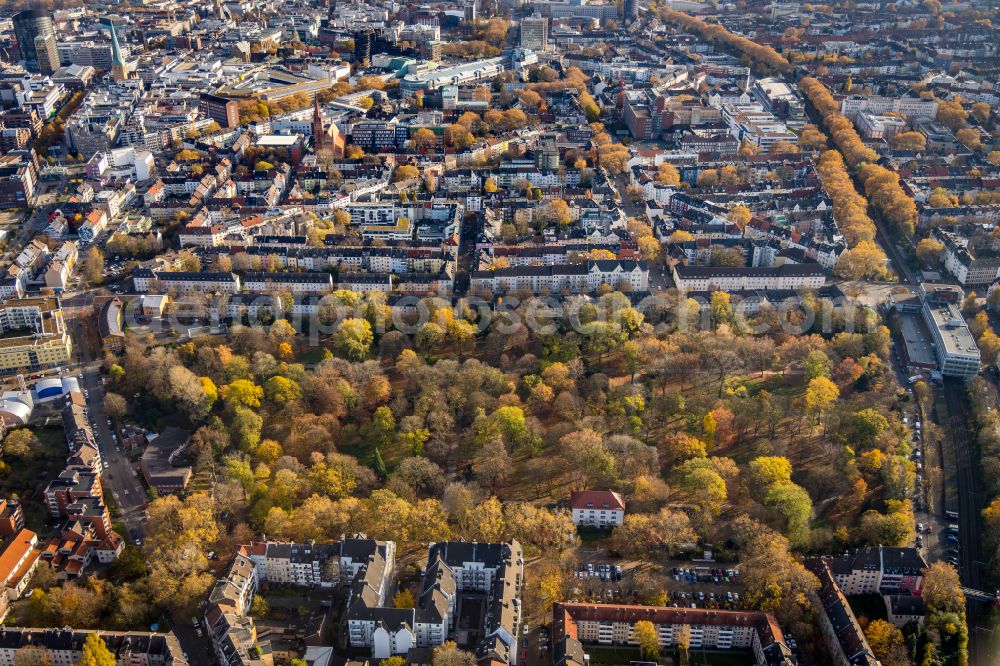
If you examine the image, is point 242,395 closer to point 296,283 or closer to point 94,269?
point 296,283

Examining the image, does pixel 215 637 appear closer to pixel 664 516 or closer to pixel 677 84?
pixel 664 516

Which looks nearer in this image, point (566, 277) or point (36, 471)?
point (36, 471)

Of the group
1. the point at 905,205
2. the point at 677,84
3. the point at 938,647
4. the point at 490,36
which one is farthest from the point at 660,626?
the point at 490,36

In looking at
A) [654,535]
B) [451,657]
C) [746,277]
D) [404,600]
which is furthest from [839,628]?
[746,277]

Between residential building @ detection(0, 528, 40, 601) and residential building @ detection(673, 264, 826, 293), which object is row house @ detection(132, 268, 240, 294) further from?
residential building @ detection(673, 264, 826, 293)

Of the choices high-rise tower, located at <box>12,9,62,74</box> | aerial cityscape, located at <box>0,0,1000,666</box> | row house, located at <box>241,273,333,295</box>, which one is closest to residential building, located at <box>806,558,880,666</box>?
aerial cityscape, located at <box>0,0,1000,666</box>

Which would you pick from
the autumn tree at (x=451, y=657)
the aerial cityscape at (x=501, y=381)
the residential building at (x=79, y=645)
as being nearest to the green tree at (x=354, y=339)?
the aerial cityscape at (x=501, y=381)
